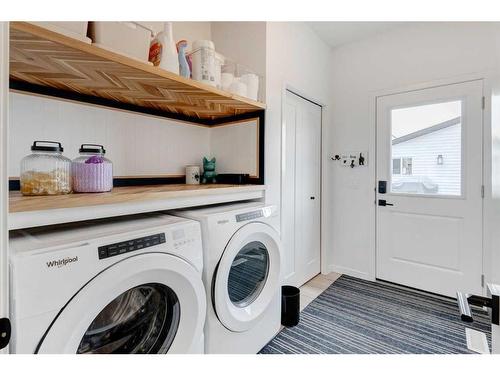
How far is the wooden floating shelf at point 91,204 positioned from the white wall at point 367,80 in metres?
1.85

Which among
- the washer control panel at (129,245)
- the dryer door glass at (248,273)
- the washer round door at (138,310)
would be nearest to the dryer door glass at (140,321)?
the washer round door at (138,310)

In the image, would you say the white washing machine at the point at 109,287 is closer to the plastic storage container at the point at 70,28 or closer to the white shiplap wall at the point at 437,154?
the plastic storage container at the point at 70,28

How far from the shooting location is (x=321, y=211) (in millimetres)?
2854

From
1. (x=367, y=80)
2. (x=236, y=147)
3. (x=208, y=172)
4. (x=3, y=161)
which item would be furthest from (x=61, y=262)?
(x=367, y=80)

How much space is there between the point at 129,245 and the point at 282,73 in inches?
72.2

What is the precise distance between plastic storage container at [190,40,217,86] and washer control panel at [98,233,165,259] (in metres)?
0.93

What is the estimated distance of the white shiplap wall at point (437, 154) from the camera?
221 cm

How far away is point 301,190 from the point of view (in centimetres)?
252

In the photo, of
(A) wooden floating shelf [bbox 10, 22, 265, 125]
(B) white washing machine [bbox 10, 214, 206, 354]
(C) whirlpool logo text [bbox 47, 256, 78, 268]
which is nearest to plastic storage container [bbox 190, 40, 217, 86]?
(A) wooden floating shelf [bbox 10, 22, 265, 125]

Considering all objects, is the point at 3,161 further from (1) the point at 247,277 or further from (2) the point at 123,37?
A: (1) the point at 247,277

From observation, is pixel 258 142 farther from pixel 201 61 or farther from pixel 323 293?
pixel 323 293

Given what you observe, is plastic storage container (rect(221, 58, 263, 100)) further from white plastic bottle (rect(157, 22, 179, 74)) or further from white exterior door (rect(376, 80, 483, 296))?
white exterior door (rect(376, 80, 483, 296))
